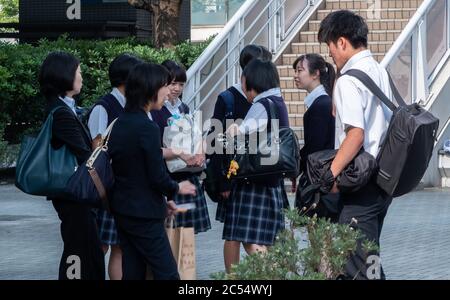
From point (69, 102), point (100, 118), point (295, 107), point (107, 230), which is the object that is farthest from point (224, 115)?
point (295, 107)

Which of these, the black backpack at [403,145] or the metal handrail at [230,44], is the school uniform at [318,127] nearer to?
the black backpack at [403,145]

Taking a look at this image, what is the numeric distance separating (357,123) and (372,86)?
235 millimetres

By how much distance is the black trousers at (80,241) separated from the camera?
22.4ft

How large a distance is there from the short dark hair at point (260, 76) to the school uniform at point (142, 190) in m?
1.49

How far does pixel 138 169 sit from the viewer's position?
6.27 m

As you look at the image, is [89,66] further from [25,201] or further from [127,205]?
[127,205]

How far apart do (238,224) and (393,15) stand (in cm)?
1029

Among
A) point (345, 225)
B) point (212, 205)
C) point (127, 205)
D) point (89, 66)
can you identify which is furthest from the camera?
point (89, 66)

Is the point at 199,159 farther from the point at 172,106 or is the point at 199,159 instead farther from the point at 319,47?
the point at 319,47

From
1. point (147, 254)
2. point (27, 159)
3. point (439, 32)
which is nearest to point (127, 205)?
point (147, 254)

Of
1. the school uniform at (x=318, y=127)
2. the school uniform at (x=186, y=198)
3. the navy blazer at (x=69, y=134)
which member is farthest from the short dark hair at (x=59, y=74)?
the school uniform at (x=318, y=127)

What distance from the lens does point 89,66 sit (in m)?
17.2

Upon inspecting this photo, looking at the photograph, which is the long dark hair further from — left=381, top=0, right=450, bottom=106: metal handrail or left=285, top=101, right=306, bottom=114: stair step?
left=285, top=101, right=306, bottom=114: stair step

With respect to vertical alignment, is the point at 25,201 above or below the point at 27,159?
below
